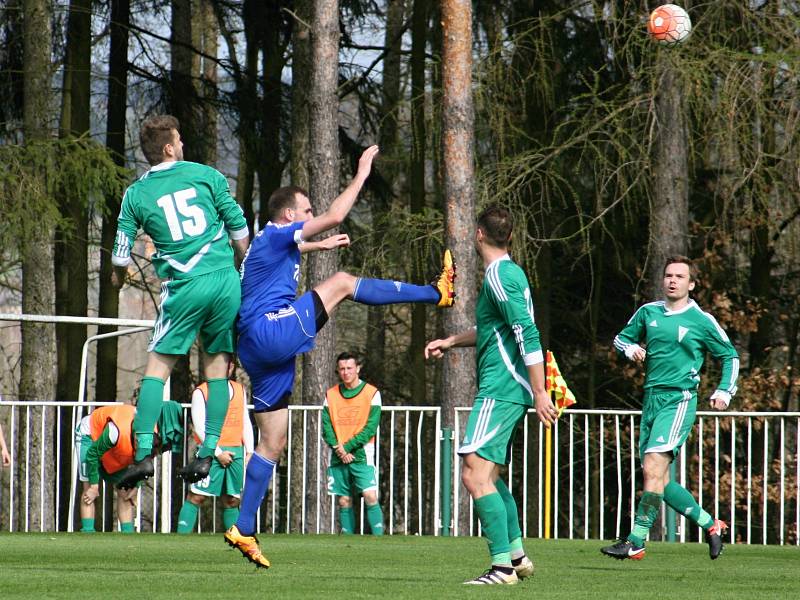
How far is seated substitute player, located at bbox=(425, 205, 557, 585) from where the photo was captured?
670 centimetres

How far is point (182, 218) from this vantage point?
774 cm

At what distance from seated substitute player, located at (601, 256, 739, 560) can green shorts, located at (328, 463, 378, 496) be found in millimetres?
4055

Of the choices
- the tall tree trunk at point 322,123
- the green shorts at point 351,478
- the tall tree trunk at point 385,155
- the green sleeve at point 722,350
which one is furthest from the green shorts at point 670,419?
the tall tree trunk at point 385,155

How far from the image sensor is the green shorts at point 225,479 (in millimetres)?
12156

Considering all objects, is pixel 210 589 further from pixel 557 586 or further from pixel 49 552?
pixel 49 552

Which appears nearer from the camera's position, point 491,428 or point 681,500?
point 491,428

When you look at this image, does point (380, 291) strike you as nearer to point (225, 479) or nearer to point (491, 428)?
point (491, 428)

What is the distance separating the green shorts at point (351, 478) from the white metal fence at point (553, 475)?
0.51 m

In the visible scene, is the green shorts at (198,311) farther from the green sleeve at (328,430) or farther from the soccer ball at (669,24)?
the soccer ball at (669,24)

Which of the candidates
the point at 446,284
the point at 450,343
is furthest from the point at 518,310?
the point at 446,284

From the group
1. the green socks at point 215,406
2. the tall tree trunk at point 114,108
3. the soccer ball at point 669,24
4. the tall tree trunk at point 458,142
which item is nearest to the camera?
the green socks at point 215,406

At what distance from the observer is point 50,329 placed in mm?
18141

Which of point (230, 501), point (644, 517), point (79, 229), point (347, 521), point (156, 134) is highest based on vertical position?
point (79, 229)

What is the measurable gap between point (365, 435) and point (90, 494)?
8.09ft
